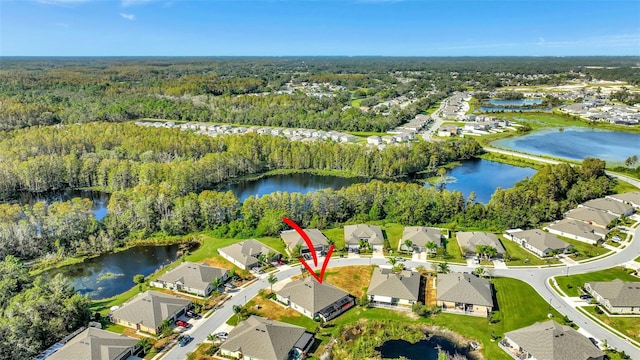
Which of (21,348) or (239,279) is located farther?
(239,279)

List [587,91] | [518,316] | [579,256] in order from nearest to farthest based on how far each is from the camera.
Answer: [518,316]
[579,256]
[587,91]

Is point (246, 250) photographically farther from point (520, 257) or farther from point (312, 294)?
point (520, 257)

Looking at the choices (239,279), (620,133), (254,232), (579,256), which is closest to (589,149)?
(620,133)

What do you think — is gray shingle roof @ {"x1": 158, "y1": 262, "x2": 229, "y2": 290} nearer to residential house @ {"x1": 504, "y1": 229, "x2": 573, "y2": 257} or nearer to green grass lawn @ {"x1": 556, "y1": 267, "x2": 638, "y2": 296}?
green grass lawn @ {"x1": 556, "y1": 267, "x2": 638, "y2": 296}

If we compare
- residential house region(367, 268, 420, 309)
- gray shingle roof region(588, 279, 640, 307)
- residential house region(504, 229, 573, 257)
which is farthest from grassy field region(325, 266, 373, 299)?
gray shingle roof region(588, 279, 640, 307)

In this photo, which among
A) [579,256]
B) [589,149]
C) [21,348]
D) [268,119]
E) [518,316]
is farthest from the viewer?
[268,119]

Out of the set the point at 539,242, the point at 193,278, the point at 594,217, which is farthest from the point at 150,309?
the point at 594,217

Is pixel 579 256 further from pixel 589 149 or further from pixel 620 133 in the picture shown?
pixel 620 133

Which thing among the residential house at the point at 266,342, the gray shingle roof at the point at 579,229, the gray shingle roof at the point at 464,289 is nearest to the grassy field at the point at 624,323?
the gray shingle roof at the point at 464,289
